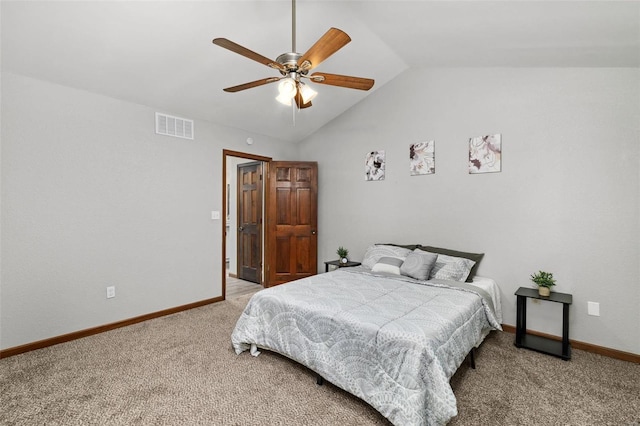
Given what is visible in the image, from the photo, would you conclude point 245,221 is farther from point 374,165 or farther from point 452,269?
point 452,269

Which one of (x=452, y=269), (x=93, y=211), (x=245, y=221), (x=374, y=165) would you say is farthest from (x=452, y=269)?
(x=93, y=211)

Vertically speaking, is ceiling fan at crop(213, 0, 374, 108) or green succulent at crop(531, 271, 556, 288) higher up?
ceiling fan at crop(213, 0, 374, 108)

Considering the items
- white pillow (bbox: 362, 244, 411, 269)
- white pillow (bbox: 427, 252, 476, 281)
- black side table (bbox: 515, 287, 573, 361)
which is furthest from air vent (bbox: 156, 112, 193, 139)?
black side table (bbox: 515, 287, 573, 361)

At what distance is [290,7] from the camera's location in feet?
8.71

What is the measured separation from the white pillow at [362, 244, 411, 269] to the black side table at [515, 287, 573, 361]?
120 centimetres

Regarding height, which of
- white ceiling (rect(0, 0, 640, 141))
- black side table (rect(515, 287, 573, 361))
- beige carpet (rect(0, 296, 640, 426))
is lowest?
beige carpet (rect(0, 296, 640, 426))

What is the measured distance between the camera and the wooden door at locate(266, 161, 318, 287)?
4781 mm

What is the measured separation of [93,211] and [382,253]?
128 inches

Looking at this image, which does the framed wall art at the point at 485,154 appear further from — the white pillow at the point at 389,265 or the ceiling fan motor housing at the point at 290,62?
the ceiling fan motor housing at the point at 290,62

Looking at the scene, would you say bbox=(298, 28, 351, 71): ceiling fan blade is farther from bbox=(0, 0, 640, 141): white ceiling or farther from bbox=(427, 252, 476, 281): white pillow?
bbox=(427, 252, 476, 281): white pillow

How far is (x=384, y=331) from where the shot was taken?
1861 millimetres

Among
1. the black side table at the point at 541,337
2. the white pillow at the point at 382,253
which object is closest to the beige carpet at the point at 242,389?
the black side table at the point at 541,337

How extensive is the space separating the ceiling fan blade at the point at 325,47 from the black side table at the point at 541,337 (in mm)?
2729

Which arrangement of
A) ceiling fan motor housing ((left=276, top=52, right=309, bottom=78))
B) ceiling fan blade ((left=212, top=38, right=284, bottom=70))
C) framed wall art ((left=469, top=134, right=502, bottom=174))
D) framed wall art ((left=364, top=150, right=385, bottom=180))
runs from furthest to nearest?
framed wall art ((left=364, top=150, right=385, bottom=180)) → framed wall art ((left=469, top=134, right=502, bottom=174)) → ceiling fan motor housing ((left=276, top=52, right=309, bottom=78)) → ceiling fan blade ((left=212, top=38, right=284, bottom=70))
